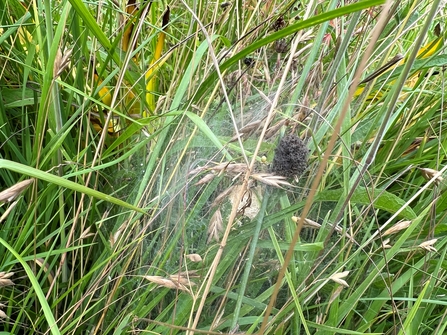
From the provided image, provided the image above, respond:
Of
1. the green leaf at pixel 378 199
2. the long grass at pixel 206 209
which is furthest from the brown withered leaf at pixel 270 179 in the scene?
the green leaf at pixel 378 199

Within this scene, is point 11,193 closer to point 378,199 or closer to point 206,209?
point 206,209

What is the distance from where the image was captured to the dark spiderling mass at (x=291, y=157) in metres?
0.66

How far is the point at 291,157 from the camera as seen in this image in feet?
2.17

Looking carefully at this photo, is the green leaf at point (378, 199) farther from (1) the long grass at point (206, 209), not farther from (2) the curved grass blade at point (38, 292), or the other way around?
(2) the curved grass blade at point (38, 292)

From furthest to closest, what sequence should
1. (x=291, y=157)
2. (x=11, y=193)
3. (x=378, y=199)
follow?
(x=378, y=199), (x=291, y=157), (x=11, y=193)

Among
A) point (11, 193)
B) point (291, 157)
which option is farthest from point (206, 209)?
point (11, 193)

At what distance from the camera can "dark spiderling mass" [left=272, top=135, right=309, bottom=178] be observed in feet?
2.16

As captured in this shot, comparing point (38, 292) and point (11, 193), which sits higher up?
point (11, 193)

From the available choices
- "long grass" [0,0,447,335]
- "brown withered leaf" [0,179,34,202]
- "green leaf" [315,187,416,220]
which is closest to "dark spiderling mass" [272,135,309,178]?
"long grass" [0,0,447,335]

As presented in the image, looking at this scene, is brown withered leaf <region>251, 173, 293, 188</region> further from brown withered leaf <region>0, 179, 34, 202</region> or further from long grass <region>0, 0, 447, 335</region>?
brown withered leaf <region>0, 179, 34, 202</region>

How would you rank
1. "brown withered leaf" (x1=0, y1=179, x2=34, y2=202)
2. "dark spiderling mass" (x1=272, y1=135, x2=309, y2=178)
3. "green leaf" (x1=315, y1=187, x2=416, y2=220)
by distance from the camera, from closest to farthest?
1. "brown withered leaf" (x1=0, y1=179, x2=34, y2=202)
2. "dark spiderling mass" (x1=272, y1=135, x2=309, y2=178)
3. "green leaf" (x1=315, y1=187, x2=416, y2=220)

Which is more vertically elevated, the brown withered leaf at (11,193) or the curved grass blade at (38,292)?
the brown withered leaf at (11,193)

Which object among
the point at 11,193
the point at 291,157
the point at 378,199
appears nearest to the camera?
the point at 11,193

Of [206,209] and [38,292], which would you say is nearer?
[38,292]
